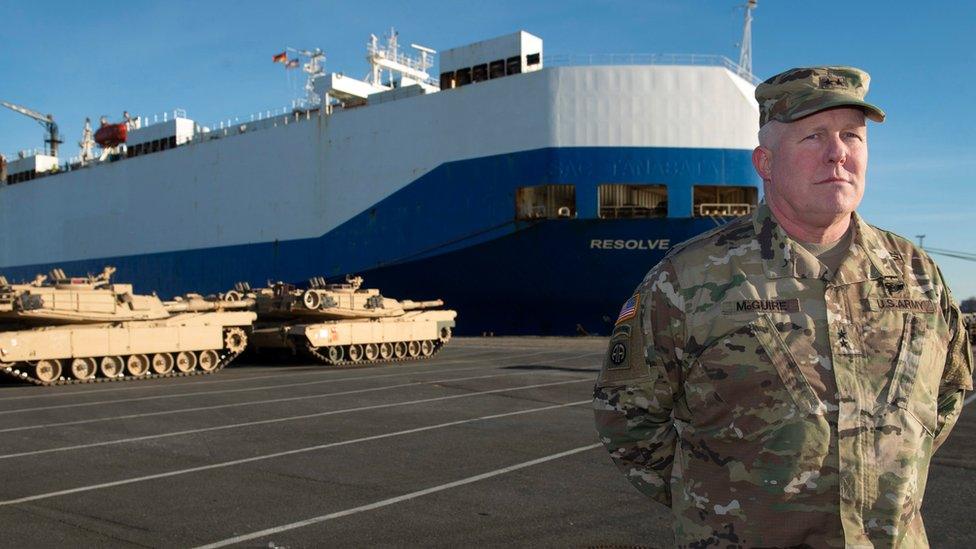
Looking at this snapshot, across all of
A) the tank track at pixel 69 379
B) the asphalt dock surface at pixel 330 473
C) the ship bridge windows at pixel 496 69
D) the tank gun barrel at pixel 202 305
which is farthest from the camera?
the ship bridge windows at pixel 496 69

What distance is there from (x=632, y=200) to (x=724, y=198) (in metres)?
3.72

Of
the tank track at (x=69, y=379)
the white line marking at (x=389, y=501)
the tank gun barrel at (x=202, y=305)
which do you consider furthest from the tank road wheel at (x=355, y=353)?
the white line marking at (x=389, y=501)

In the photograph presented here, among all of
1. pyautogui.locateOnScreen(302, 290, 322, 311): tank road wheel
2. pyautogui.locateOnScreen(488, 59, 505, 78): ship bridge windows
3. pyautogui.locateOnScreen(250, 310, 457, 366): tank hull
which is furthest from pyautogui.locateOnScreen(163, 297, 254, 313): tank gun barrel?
pyautogui.locateOnScreen(488, 59, 505, 78): ship bridge windows

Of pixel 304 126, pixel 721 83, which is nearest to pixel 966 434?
pixel 721 83

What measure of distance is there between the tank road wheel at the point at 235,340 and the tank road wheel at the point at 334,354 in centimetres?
234

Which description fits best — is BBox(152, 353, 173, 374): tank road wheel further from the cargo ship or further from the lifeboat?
the lifeboat

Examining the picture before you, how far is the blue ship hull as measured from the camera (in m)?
32.5

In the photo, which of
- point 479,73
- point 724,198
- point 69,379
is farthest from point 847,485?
point 479,73

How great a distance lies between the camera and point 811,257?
9.52ft

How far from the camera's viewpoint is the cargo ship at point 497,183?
32750 mm

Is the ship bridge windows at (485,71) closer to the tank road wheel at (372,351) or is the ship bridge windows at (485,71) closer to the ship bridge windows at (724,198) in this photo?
the ship bridge windows at (724,198)

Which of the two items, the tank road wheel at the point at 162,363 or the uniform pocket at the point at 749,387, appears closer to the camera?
the uniform pocket at the point at 749,387

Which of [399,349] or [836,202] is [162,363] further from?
[836,202]

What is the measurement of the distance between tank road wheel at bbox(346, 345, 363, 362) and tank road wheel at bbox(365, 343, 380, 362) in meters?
0.23
